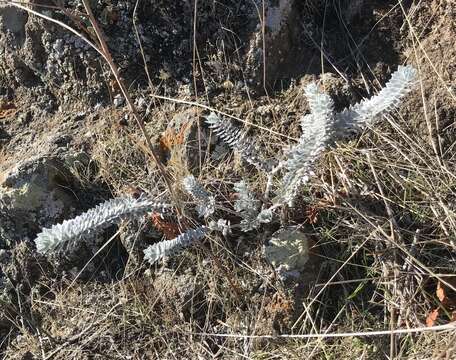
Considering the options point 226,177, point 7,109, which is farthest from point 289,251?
point 7,109

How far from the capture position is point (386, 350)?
5.45ft

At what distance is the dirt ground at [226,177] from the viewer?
1.75 m

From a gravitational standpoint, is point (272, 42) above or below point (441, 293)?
above

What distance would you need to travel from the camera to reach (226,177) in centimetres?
194

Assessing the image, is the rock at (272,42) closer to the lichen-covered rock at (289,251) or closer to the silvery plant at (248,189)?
the silvery plant at (248,189)

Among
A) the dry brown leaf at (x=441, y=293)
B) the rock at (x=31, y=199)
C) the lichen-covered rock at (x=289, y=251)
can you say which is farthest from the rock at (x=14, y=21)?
the dry brown leaf at (x=441, y=293)

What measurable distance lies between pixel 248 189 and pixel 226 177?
163 millimetres

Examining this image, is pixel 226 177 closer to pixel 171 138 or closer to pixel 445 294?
pixel 171 138

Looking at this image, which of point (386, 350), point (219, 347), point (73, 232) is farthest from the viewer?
point (219, 347)

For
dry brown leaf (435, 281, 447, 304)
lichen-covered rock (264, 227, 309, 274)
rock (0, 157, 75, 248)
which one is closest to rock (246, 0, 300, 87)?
lichen-covered rock (264, 227, 309, 274)

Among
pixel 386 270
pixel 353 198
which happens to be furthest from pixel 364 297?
pixel 353 198

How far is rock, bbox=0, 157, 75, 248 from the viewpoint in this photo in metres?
2.00

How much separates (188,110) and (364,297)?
0.80m

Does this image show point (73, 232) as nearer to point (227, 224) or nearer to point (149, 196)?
point (149, 196)
